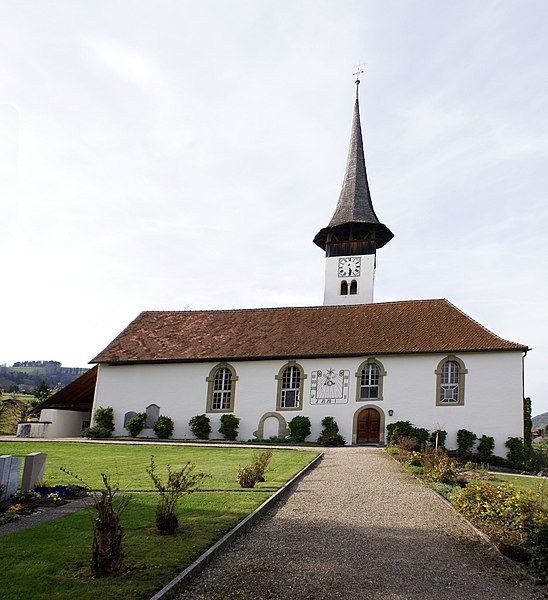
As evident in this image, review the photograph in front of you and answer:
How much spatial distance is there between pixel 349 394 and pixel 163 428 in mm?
9925

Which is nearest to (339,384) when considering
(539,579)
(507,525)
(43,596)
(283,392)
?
(283,392)

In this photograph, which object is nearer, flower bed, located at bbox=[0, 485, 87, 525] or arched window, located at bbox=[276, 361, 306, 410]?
flower bed, located at bbox=[0, 485, 87, 525]

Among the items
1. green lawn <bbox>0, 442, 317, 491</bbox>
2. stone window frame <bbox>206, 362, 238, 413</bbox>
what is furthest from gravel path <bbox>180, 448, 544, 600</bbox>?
stone window frame <bbox>206, 362, 238, 413</bbox>

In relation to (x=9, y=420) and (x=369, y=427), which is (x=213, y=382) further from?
(x=9, y=420)

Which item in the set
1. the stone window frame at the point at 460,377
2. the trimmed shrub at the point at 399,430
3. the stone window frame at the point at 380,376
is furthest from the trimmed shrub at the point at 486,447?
the stone window frame at the point at 380,376

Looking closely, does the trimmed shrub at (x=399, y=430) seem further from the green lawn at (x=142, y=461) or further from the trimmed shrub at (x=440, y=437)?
the green lawn at (x=142, y=461)

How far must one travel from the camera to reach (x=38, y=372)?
14838cm

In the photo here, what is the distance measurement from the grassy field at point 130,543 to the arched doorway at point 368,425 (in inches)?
532

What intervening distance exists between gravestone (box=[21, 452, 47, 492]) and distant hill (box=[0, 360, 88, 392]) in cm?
11511

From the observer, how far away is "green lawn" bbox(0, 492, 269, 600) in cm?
629

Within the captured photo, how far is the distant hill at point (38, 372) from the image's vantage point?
411 ft

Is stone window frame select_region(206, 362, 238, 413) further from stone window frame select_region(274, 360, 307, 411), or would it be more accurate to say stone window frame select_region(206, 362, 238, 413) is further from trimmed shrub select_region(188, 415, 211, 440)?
stone window frame select_region(274, 360, 307, 411)

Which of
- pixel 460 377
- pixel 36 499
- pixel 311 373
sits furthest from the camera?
pixel 311 373

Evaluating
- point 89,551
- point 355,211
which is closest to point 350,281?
point 355,211
